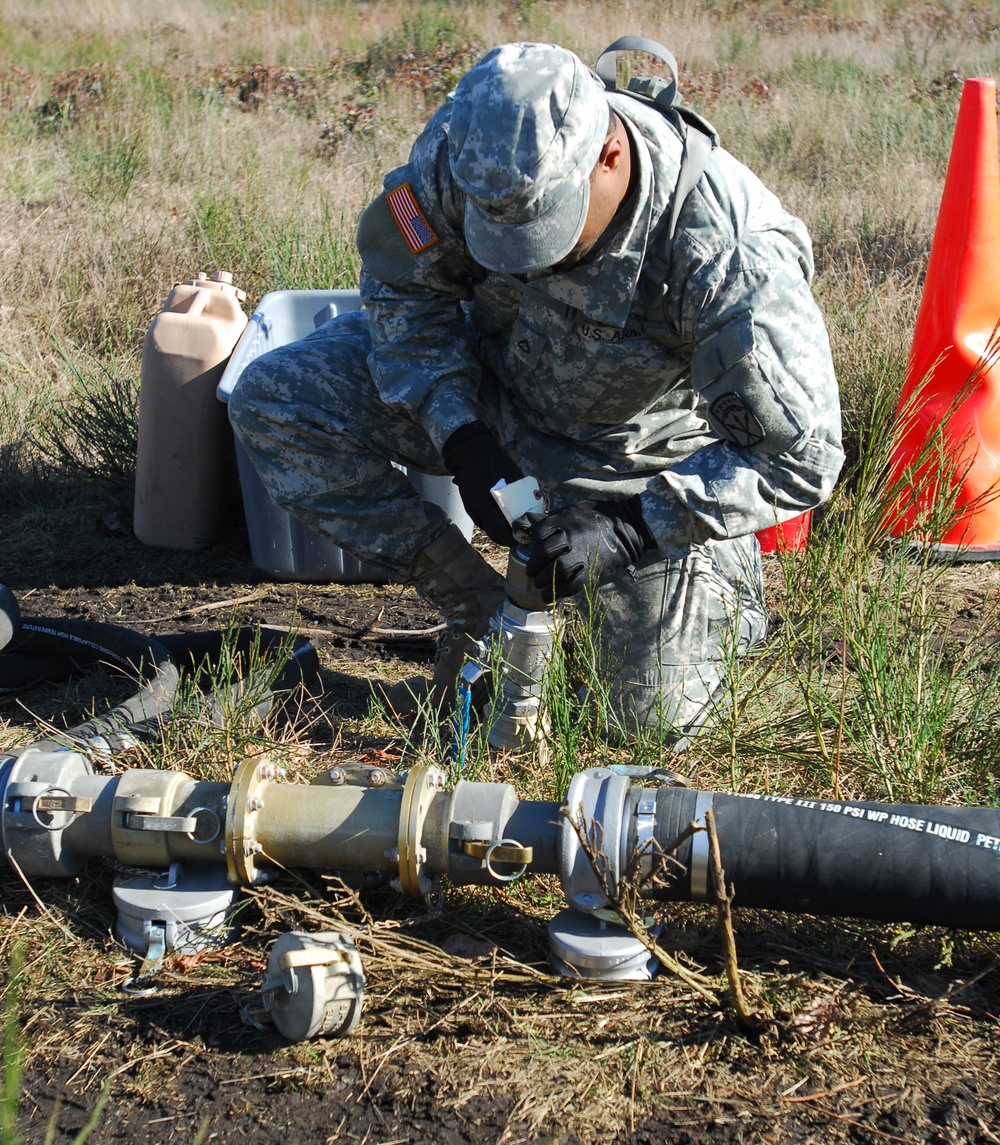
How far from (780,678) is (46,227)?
4.96 meters

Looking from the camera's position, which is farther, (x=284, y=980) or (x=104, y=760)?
(x=104, y=760)

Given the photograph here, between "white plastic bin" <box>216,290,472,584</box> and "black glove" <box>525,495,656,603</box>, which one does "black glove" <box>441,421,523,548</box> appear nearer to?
"black glove" <box>525,495,656,603</box>

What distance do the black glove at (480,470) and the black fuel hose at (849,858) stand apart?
900 mm

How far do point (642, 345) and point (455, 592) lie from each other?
0.81 metres

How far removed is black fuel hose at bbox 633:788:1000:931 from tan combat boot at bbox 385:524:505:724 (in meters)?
1.17

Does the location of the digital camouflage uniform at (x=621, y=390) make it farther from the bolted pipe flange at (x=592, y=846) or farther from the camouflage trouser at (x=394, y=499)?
the bolted pipe flange at (x=592, y=846)

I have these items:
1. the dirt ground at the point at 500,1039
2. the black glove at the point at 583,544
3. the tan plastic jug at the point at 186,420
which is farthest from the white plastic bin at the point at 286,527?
the dirt ground at the point at 500,1039

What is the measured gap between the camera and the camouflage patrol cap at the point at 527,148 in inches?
84.6

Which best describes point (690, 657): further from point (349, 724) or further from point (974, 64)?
point (974, 64)

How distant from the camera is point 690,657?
2.90 metres

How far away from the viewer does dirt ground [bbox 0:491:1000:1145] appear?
161 cm

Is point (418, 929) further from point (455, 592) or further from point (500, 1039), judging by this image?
point (455, 592)

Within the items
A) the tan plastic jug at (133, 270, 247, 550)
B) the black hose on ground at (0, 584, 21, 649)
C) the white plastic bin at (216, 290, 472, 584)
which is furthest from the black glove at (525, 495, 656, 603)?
the tan plastic jug at (133, 270, 247, 550)

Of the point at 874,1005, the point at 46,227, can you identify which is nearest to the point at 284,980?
the point at 874,1005
